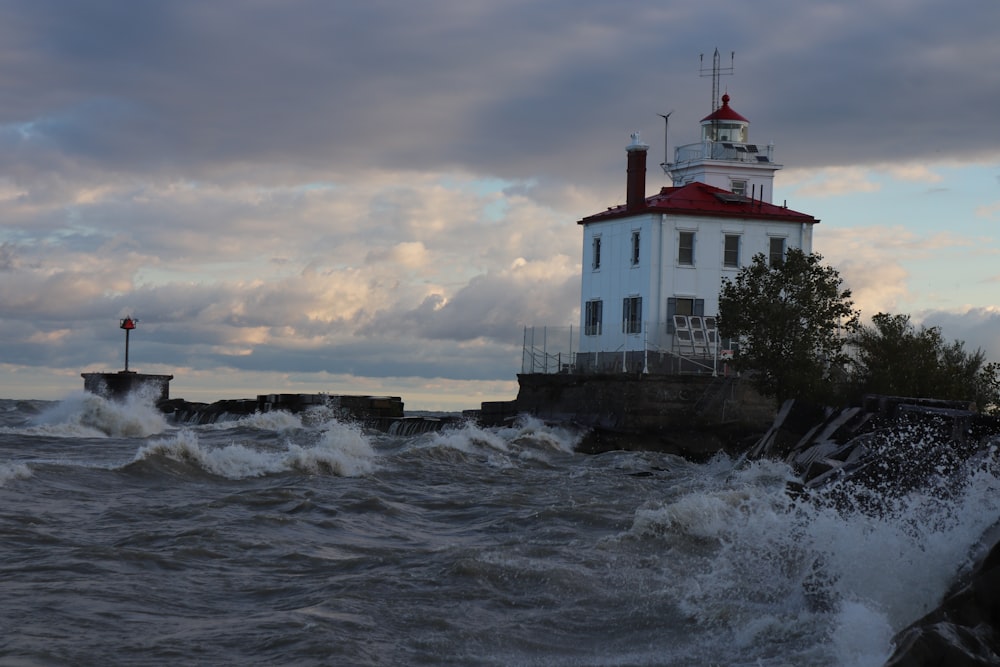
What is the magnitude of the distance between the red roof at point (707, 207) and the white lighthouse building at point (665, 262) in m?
0.03

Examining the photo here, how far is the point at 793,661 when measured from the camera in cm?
770

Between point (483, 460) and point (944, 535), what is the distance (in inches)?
736

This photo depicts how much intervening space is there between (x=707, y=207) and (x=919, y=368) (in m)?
14.4

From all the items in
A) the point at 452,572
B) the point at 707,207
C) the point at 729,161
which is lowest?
the point at 452,572

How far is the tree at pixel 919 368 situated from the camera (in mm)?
27453

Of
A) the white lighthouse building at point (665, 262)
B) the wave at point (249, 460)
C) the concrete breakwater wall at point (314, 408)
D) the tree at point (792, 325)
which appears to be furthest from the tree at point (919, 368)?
the concrete breakwater wall at point (314, 408)

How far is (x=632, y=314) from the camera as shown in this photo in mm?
40375

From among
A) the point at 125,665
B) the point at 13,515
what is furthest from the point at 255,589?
the point at 13,515

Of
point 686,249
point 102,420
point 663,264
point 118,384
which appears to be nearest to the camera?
point 102,420

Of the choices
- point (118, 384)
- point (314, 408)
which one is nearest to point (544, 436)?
point (314, 408)

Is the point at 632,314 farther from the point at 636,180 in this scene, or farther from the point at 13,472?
the point at 13,472

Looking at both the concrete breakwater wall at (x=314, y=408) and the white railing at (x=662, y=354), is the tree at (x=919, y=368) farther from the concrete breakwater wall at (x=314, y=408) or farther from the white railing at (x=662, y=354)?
the concrete breakwater wall at (x=314, y=408)

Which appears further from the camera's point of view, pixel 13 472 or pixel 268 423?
pixel 268 423

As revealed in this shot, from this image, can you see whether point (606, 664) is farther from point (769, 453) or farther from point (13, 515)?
point (769, 453)
